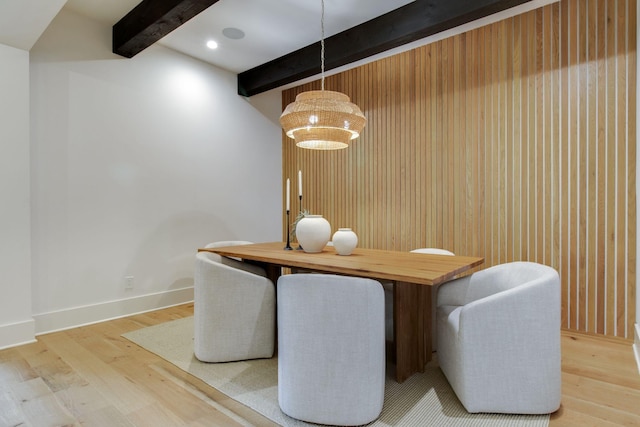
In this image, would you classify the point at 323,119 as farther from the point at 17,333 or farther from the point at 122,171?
the point at 17,333

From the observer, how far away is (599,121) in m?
2.67

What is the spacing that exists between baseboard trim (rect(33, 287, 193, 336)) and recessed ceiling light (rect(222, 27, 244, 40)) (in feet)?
8.91

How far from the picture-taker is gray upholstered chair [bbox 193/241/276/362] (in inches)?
89.4

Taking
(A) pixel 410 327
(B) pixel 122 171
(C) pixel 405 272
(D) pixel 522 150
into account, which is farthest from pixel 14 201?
(D) pixel 522 150

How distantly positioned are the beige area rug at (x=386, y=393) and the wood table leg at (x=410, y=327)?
0.07 m

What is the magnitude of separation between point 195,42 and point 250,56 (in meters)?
0.61

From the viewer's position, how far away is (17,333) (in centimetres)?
262

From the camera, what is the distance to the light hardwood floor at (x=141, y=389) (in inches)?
66.0

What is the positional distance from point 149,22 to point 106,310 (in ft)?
8.47

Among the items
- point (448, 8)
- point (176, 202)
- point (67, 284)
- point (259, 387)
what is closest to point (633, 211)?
point (448, 8)

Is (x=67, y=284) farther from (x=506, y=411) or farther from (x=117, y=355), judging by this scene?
(x=506, y=411)

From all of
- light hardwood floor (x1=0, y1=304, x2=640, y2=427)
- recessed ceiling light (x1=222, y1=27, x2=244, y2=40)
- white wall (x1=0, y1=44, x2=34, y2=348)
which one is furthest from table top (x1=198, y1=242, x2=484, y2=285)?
recessed ceiling light (x1=222, y1=27, x2=244, y2=40)

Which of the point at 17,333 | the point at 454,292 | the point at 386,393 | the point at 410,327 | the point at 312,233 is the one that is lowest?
the point at 386,393

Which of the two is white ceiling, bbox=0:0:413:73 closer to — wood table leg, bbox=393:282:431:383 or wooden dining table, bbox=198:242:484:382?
wooden dining table, bbox=198:242:484:382
